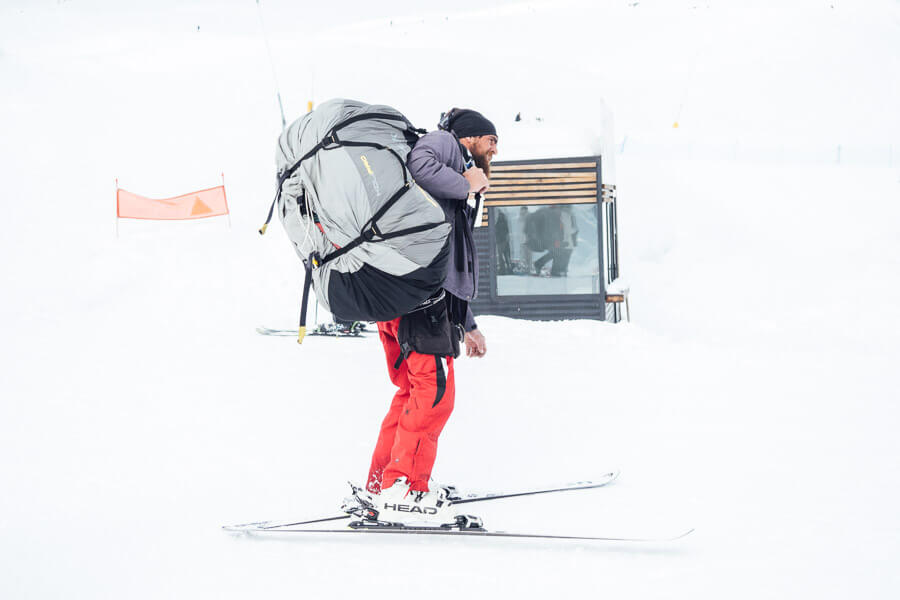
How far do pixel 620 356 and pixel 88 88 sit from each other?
23.3 metres

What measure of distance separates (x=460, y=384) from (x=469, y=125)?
324 cm

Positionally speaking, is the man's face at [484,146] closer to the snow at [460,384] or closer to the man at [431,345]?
the man at [431,345]

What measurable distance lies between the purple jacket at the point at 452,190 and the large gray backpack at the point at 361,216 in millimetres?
83

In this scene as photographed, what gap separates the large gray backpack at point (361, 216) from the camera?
8.75ft

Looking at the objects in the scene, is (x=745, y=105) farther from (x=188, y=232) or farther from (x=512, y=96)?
(x=188, y=232)

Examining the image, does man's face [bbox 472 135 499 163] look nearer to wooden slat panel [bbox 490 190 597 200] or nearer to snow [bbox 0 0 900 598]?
snow [bbox 0 0 900 598]

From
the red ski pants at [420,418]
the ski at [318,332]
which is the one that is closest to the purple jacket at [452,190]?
the red ski pants at [420,418]

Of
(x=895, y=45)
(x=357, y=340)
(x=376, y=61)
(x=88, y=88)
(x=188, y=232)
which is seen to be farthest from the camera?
(x=895, y=45)

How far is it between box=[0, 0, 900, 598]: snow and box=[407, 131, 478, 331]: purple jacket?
1137 millimetres

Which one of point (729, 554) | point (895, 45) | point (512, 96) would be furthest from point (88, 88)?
point (895, 45)

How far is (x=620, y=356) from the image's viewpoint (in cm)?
736

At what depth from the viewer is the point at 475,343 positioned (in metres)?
3.35

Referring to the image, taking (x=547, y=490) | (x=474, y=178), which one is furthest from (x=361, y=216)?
(x=547, y=490)

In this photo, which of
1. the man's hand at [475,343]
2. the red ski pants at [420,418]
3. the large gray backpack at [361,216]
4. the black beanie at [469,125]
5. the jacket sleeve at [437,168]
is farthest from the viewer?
the man's hand at [475,343]
